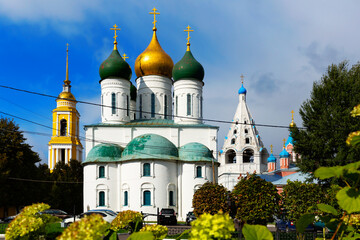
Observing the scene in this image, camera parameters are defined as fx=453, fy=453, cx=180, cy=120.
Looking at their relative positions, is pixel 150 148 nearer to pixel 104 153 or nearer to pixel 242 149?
pixel 104 153

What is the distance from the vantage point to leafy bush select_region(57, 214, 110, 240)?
101 inches

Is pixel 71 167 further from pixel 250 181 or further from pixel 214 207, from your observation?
pixel 250 181

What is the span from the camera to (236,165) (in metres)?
68.2

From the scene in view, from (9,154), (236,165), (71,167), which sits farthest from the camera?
(236,165)

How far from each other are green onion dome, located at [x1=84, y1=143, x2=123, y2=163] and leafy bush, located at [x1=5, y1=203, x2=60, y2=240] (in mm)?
33254

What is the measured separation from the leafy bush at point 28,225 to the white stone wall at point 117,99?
3618 cm

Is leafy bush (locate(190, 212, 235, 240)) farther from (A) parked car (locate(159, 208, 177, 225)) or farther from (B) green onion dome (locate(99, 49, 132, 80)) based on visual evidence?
(B) green onion dome (locate(99, 49, 132, 80))

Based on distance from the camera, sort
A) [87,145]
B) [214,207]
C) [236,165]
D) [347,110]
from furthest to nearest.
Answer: [236,165], [87,145], [347,110], [214,207]

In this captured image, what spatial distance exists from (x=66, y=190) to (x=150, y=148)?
1566 centimetres

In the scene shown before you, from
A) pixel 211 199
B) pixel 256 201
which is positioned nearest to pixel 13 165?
pixel 211 199

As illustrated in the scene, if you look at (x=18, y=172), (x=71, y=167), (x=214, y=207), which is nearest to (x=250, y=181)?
(x=214, y=207)

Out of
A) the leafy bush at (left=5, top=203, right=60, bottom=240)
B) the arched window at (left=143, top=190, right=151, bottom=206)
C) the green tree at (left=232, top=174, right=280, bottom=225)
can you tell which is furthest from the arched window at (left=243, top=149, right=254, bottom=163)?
the leafy bush at (left=5, top=203, right=60, bottom=240)

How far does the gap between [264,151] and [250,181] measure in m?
49.6

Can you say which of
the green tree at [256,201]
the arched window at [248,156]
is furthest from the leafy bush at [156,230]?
the arched window at [248,156]
